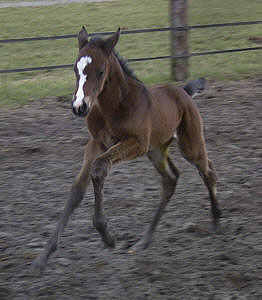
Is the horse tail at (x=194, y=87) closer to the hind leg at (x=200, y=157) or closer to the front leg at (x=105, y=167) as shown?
the hind leg at (x=200, y=157)

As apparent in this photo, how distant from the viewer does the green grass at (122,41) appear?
390 inches

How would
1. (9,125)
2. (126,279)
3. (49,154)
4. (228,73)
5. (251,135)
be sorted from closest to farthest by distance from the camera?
(126,279), (49,154), (251,135), (9,125), (228,73)

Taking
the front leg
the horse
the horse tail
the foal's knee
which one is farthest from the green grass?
the foal's knee

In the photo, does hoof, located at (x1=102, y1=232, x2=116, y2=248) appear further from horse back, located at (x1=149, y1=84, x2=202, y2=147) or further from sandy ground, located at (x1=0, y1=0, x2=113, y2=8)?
sandy ground, located at (x1=0, y1=0, x2=113, y2=8)

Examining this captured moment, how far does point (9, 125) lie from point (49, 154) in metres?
1.30

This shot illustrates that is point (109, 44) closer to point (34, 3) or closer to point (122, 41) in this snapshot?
point (122, 41)

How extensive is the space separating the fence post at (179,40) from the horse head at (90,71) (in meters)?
6.07

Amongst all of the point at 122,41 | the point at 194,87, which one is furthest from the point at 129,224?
the point at 122,41

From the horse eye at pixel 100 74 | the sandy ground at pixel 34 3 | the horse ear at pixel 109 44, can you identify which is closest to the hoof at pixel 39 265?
the horse eye at pixel 100 74

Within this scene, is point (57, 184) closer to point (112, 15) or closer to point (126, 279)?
point (126, 279)

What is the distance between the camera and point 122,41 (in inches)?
547

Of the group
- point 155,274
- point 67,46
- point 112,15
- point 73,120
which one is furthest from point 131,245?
point 112,15

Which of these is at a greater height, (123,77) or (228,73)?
(123,77)

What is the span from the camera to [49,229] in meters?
4.27
